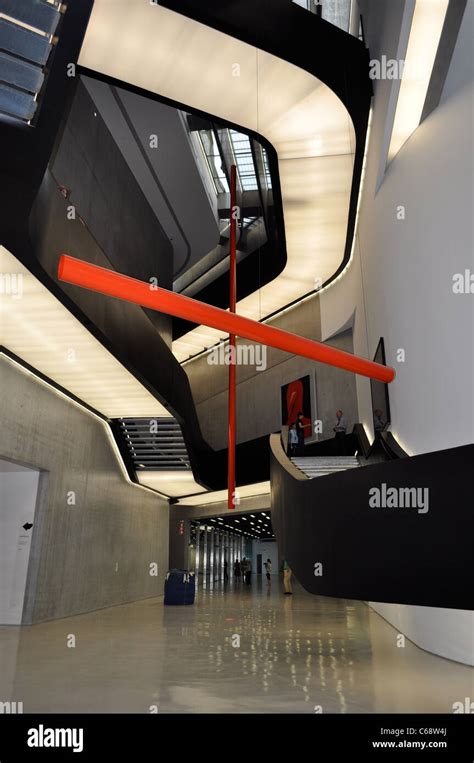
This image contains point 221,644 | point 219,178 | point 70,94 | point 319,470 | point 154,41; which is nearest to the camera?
point 70,94

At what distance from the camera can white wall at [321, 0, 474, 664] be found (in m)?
6.92

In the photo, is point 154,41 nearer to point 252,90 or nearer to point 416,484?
point 252,90

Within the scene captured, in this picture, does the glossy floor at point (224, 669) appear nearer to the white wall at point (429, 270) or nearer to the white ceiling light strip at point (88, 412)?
the white wall at point (429, 270)

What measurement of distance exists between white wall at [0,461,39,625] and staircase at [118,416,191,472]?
4.56 metres

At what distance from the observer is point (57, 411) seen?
12672mm

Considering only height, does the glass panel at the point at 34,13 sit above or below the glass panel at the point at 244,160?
below

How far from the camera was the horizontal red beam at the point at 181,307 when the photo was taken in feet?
17.4

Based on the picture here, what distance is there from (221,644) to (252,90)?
31.7 feet

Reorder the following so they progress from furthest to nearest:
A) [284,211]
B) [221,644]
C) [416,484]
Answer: [284,211]
[221,644]
[416,484]

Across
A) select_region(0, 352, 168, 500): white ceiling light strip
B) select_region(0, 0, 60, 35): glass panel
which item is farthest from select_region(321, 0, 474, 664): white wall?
select_region(0, 352, 168, 500): white ceiling light strip

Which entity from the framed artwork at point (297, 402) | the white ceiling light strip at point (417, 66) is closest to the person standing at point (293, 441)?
the framed artwork at point (297, 402)

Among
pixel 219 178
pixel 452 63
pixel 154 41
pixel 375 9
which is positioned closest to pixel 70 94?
pixel 154 41

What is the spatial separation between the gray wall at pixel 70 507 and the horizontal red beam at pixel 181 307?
17.5 ft
